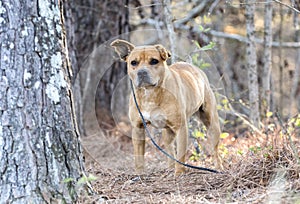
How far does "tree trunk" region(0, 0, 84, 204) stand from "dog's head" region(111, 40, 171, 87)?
6.14ft

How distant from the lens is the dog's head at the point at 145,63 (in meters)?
6.06

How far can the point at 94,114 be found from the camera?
37.4 feet

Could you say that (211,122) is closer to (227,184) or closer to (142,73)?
(142,73)

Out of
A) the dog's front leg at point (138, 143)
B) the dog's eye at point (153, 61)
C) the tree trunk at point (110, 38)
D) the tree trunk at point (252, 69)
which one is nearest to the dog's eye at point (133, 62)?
the dog's eye at point (153, 61)

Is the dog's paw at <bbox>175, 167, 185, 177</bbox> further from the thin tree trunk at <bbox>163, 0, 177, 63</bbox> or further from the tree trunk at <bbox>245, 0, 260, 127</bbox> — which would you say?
the tree trunk at <bbox>245, 0, 260, 127</bbox>

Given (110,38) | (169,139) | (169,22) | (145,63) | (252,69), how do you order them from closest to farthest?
(145,63) < (169,139) < (169,22) < (252,69) < (110,38)

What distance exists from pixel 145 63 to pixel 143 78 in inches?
8.1

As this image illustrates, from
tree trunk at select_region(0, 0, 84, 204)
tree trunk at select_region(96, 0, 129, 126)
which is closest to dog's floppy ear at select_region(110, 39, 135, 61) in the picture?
tree trunk at select_region(0, 0, 84, 204)

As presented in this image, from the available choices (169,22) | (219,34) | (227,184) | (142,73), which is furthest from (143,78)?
(219,34)

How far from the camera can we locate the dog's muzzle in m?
6.02

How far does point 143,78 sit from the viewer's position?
19.8 feet

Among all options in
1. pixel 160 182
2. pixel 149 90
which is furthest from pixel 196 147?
pixel 160 182

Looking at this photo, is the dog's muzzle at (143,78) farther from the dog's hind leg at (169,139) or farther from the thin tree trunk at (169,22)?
the thin tree trunk at (169,22)

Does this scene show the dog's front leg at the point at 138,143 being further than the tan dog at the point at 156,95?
Yes
